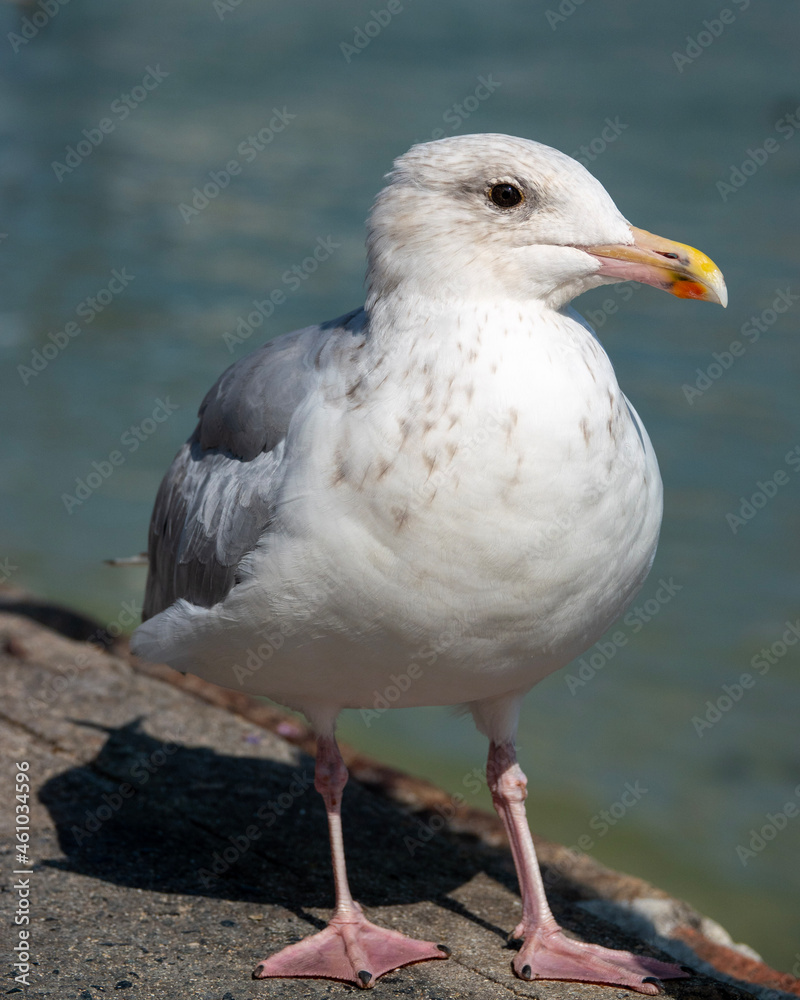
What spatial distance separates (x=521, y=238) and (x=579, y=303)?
827 cm

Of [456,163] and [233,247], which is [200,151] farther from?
[456,163]

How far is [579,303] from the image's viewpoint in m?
11.1

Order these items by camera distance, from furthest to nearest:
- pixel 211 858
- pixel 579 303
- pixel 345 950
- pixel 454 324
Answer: pixel 579 303, pixel 211 858, pixel 345 950, pixel 454 324

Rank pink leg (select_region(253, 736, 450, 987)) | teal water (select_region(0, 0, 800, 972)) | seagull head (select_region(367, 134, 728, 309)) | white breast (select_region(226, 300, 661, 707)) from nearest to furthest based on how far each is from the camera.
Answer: white breast (select_region(226, 300, 661, 707)) < seagull head (select_region(367, 134, 728, 309)) < pink leg (select_region(253, 736, 450, 987)) < teal water (select_region(0, 0, 800, 972))

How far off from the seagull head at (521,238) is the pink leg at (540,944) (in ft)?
5.41

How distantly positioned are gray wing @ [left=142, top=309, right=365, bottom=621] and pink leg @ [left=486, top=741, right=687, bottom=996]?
1174 mm

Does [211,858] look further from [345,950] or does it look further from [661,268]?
[661,268]

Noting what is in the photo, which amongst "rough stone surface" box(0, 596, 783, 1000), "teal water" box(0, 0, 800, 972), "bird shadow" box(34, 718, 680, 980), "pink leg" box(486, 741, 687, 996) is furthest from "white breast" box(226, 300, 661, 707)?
"teal water" box(0, 0, 800, 972)

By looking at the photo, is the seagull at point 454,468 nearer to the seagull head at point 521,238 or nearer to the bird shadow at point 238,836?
the seagull head at point 521,238

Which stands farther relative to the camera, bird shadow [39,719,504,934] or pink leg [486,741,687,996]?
bird shadow [39,719,504,934]

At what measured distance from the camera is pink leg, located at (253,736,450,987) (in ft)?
10.8

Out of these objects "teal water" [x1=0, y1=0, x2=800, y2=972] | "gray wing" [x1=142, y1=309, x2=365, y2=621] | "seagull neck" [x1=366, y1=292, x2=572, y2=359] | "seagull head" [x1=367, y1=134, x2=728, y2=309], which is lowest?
"teal water" [x1=0, y1=0, x2=800, y2=972]

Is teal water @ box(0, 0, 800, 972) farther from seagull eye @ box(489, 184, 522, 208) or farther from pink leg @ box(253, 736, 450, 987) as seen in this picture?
seagull eye @ box(489, 184, 522, 208)

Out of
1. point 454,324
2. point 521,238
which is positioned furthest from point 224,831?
point 521,238
